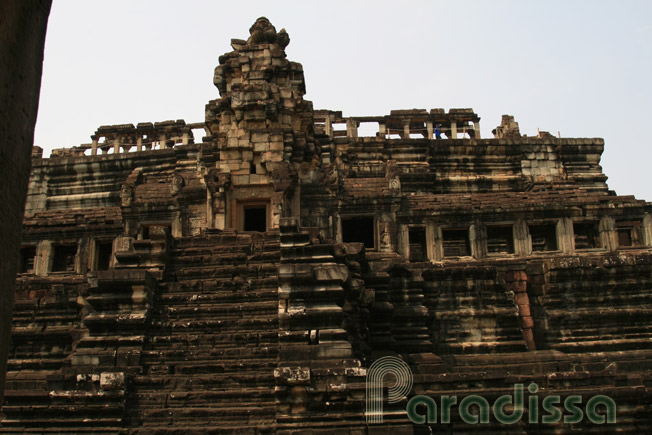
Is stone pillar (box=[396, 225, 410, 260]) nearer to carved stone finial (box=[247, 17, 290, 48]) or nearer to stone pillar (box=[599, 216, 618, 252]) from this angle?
stone pillar (box=[599, 216, 618, 252])

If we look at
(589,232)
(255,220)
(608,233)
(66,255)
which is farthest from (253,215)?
(608,233)

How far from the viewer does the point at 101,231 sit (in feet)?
71.2

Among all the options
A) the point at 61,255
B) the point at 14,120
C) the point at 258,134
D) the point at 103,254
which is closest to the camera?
the point at 14,120

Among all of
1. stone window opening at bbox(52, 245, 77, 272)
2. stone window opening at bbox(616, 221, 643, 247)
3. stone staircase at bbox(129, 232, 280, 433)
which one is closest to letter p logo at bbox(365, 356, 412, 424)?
stone staircase at bbox(129, 232, 280, 433)

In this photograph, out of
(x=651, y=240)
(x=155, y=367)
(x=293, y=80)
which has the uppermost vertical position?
(x=293, y=80)

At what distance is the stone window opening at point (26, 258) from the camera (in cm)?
2252

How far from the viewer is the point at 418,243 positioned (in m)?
23.4

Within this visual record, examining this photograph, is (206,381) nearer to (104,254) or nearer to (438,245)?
(438,245)

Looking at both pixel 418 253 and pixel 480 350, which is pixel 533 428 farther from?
pixel 418 253

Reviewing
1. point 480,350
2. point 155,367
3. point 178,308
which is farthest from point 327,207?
point 155,367

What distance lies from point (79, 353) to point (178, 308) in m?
1.94

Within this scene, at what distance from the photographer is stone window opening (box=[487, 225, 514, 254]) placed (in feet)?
67.8

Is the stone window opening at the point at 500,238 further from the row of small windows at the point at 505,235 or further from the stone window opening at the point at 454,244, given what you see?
the stone window opening at the point at 454,244

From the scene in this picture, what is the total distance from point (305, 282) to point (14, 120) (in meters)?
9.42
